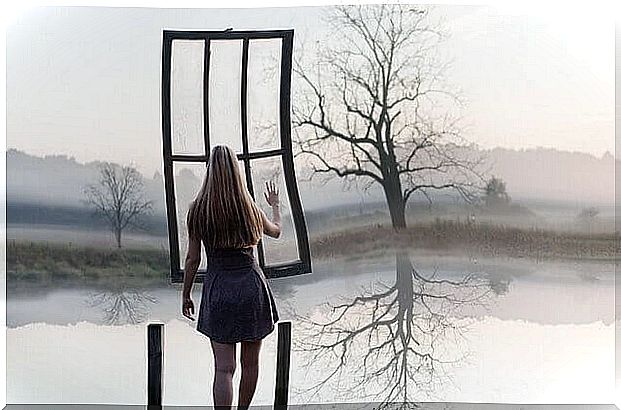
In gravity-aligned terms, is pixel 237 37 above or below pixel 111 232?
above

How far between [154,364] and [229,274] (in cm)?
68

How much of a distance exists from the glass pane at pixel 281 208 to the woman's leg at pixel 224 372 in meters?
0.53

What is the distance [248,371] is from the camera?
198 inches

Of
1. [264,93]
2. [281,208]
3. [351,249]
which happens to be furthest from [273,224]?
[264,93]

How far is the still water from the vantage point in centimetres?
525

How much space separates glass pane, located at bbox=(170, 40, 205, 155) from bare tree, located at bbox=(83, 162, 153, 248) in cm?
28

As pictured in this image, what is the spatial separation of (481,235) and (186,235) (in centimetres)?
163

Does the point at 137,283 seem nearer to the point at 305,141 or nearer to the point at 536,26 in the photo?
the point at 305,141

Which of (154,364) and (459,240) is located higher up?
(459,240)

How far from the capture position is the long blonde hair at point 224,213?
4902 mm

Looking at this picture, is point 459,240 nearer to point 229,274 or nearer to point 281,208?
point 281,208

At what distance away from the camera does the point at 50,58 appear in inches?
205

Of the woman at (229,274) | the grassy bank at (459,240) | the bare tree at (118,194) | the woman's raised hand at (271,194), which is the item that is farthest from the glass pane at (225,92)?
the grassy bank at (459,240)

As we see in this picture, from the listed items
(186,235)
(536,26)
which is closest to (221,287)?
(186,235)
